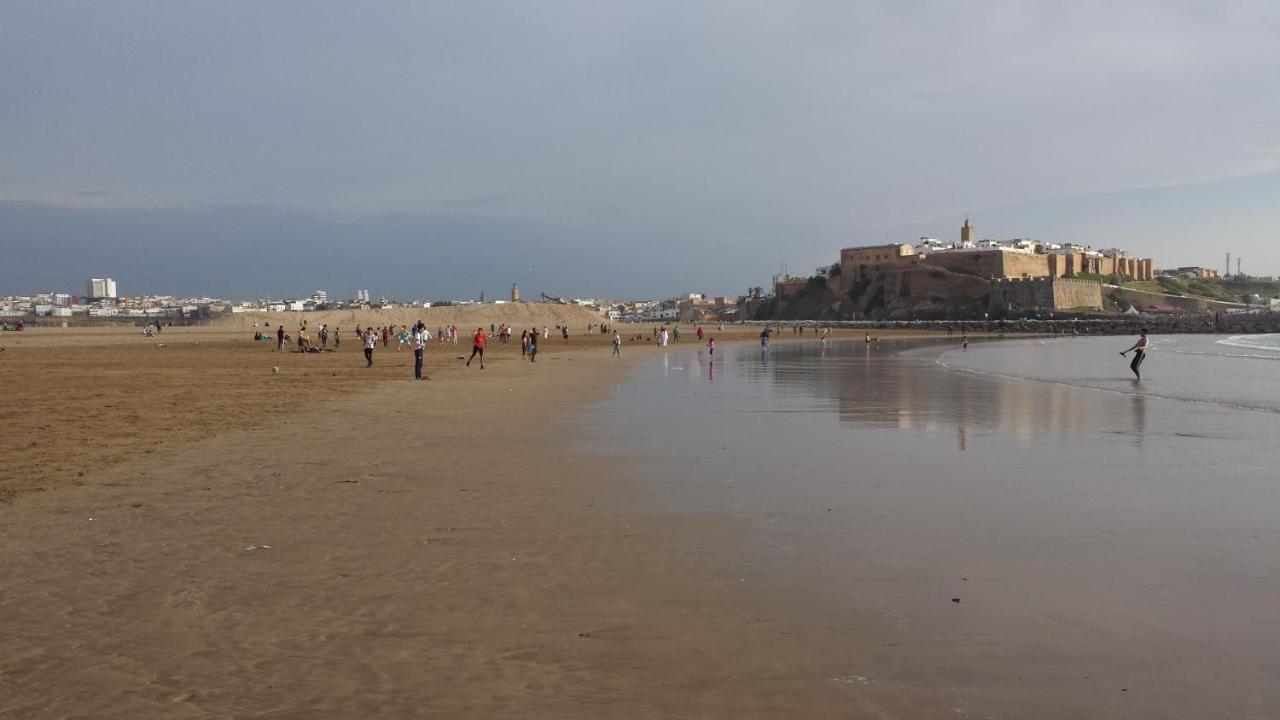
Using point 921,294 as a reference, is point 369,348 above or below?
below

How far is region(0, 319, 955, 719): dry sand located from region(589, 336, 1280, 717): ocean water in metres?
0.38

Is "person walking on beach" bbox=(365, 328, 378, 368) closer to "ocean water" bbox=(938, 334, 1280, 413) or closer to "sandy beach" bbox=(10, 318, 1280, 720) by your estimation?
"sandy beach" bbox=(10, 318, 1280, 720)

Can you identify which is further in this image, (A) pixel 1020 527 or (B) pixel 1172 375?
(B) pixel 1172 375

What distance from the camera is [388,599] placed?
14.7 ft

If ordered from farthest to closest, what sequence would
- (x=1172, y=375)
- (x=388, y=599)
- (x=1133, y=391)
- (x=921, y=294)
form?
1. (x=921, y=294)
2. (x=1172, y=375)
3. (x=1133, y=391)
4. (x=388, y=599)

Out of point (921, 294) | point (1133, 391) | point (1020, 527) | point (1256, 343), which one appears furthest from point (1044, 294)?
point (1020, 527)

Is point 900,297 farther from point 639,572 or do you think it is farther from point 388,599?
point 388,599

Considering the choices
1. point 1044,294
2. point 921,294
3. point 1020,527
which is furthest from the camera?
point 921,294

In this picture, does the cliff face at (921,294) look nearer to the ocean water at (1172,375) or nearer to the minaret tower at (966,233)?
the minaret tower at (966,233)

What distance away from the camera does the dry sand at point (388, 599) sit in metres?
3.34

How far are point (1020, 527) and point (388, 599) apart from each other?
172 inches

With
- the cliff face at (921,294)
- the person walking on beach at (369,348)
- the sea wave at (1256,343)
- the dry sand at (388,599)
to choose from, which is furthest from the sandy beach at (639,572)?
the cliff face at (921,294)

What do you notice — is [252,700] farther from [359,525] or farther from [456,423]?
[456,423]

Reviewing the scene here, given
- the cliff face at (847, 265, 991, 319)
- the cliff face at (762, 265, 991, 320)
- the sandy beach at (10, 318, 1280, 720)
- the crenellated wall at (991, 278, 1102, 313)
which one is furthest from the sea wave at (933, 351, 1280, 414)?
the cliff face at (847, 265, 991, 319)
